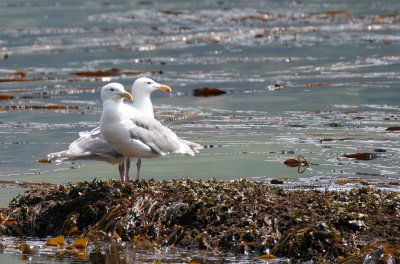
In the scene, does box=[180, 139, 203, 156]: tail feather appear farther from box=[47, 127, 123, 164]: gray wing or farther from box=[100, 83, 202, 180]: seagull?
box=[47, 127, 123, 164]: gray wing

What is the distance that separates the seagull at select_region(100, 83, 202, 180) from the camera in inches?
441

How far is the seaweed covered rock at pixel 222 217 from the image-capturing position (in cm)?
935

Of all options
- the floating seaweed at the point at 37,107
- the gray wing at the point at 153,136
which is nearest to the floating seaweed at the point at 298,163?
the gray wing at the point at 153,136

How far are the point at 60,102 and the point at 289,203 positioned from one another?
36.9 ft

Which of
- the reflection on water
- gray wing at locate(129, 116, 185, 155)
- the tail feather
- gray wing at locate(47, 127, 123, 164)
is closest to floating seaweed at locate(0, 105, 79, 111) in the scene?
the reflection on water

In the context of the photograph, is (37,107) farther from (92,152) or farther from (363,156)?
(92,152)

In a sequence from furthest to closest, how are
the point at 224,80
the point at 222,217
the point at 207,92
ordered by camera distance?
the point at 224,80 < the point at 207,92 < the point at 222,217

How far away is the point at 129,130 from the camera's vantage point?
1127 cm

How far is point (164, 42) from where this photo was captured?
2942 centimetres

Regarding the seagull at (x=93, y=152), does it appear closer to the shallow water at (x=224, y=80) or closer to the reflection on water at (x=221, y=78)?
the shallow water at (x=224, y=80)

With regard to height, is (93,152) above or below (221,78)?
below

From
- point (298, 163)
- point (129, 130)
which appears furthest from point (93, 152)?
point (298, 163)

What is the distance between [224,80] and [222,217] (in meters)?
13.1

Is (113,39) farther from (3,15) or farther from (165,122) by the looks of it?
(165,122)
